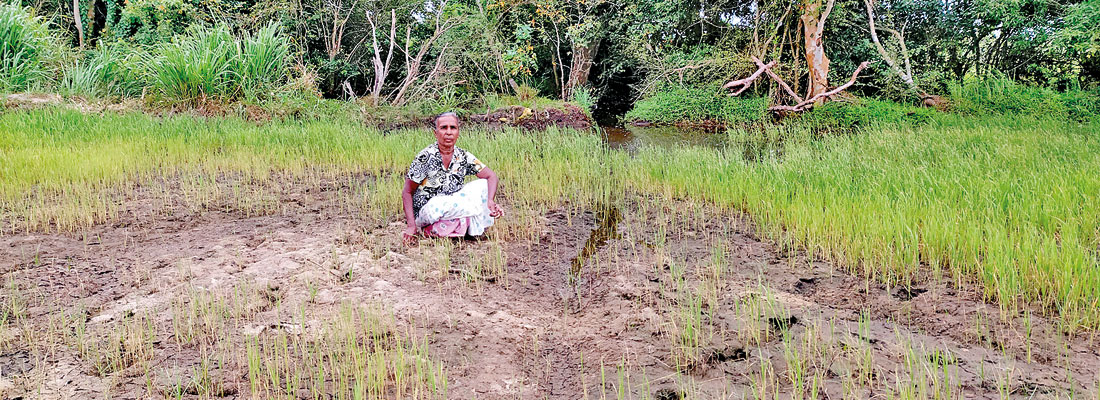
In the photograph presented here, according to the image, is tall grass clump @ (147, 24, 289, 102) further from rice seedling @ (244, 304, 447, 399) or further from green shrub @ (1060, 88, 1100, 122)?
green shrub @ (1060, 88, 1100, 122)

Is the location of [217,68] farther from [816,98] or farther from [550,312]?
[816,98]

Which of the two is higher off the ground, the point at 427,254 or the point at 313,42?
the point at 313,42

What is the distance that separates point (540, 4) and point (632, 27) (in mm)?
2162

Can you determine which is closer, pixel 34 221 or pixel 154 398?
pixel 154 398

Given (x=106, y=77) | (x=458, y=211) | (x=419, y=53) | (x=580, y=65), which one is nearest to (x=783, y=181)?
(x=458, y=211)

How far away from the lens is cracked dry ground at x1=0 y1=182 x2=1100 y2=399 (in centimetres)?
254

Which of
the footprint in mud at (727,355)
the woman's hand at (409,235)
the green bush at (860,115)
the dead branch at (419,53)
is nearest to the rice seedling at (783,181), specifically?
the woman's hand at (409,235)

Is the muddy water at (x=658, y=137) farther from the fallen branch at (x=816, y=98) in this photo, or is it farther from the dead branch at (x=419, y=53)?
the dead branch at (x=419, y=53)

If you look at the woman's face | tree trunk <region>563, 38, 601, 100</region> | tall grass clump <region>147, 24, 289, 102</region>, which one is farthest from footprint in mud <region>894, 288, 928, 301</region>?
tree trunk <region>563, 38, 601, 100</region>

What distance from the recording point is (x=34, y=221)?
4684 mm

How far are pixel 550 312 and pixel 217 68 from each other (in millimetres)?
8596

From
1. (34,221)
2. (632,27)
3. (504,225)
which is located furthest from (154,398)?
(632,27)

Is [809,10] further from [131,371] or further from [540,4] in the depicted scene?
[131,371]

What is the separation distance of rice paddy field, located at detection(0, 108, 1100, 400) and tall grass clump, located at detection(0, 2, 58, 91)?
15.4 feet
